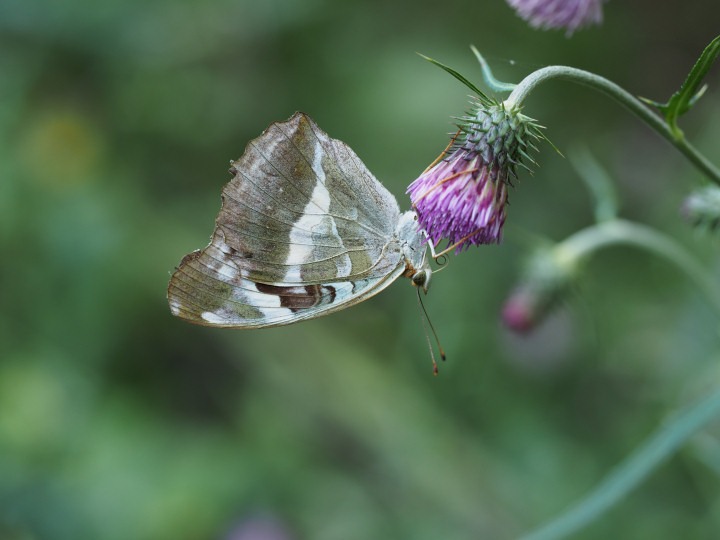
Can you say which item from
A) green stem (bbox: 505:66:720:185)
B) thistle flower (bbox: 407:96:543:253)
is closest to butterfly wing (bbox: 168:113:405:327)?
thistle flower (bbox: 407:96:543:253)

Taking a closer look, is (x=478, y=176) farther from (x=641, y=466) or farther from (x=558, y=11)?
(x=641, y=466)

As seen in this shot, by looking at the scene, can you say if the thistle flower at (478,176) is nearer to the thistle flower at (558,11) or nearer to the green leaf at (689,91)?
the green leaf at (689,91)

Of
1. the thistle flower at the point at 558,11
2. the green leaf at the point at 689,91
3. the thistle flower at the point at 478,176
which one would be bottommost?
the thistle flower at the point at 478,176

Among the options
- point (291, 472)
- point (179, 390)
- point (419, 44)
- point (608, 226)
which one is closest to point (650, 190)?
point (419, 44)

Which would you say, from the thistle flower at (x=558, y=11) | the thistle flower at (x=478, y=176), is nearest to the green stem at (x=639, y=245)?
the thistle flower at (x=558, y=11)

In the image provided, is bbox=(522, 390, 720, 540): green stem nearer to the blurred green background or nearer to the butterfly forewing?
the butterfly forewing

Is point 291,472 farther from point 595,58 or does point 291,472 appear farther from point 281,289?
point 595,58

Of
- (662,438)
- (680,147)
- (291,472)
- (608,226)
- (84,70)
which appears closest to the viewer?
(680,147)
